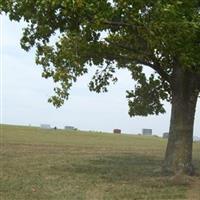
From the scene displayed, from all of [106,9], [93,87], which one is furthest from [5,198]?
[93,87]

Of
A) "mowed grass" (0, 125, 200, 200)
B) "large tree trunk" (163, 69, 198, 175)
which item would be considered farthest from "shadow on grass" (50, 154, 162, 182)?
"large tree trunk" (163, 69, 198, 175)

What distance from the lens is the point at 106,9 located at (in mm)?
18219

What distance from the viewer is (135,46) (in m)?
21.8

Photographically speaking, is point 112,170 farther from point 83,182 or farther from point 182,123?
point 83,182

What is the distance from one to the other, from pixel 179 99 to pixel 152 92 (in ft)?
14.0

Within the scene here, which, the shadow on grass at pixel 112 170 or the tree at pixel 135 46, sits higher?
the tree at pixel 135 46

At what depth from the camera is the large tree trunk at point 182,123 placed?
2250cm

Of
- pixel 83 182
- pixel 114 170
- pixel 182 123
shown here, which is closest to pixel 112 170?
pixel 114 170

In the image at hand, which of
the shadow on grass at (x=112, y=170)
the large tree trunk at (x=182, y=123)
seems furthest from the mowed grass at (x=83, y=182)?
the large tree trunk at (x=182, y=123)

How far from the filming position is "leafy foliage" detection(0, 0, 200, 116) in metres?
17.4

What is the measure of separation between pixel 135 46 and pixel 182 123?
3293 millimetres

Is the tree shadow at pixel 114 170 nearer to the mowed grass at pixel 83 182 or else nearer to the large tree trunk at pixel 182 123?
the mowed grass at pixel 83 182

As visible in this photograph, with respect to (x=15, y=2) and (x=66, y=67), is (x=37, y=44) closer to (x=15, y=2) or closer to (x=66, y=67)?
(x=66, y=67)

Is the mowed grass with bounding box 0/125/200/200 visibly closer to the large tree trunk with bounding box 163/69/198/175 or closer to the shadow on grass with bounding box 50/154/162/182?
the shadow on grass with bounding box 50/154/162/182
